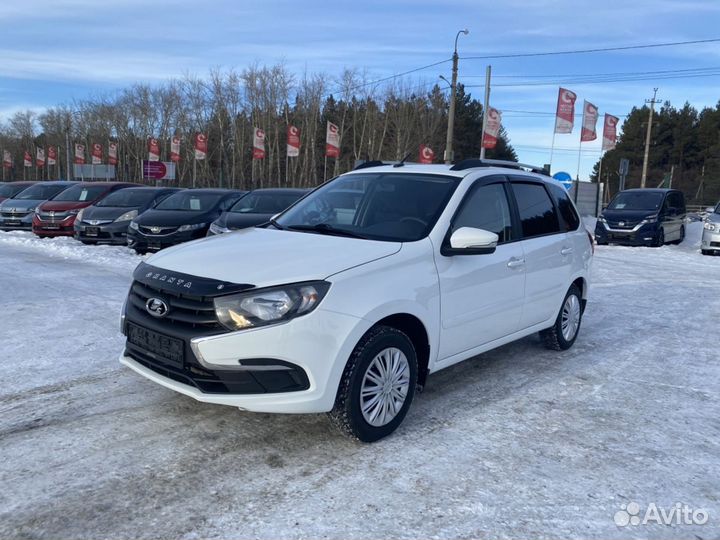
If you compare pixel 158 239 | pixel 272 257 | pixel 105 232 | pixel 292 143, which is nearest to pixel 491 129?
pixel 292 143

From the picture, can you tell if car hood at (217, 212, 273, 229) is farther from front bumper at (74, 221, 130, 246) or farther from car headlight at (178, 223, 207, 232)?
front bumper at (74, 221, 130, 246)

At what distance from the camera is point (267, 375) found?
342 centimetres

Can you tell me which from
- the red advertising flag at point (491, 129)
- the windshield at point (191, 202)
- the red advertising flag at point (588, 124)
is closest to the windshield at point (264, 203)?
the windshield at point (191, 202)

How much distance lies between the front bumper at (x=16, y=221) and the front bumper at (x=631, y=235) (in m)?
17.3

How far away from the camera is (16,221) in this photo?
17.8m

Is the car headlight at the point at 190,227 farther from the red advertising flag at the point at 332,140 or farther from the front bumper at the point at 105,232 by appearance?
the red advertising flag at the point at 332,140

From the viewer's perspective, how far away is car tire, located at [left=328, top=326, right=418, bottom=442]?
3.61 metres

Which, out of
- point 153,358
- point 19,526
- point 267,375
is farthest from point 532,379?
point 19,526

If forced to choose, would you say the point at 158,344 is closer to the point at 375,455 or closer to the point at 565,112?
the point at 375,455

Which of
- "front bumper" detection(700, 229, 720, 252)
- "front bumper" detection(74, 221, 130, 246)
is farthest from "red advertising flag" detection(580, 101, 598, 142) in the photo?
"front bumper" detection(74, 221, 130, 246)

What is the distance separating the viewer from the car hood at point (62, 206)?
1584cm

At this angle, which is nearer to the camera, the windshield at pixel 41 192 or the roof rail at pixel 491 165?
the roof rail at pixel 491 165

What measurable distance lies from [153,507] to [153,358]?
1051mm

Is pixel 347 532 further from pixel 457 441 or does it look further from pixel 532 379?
pixel 532 379
